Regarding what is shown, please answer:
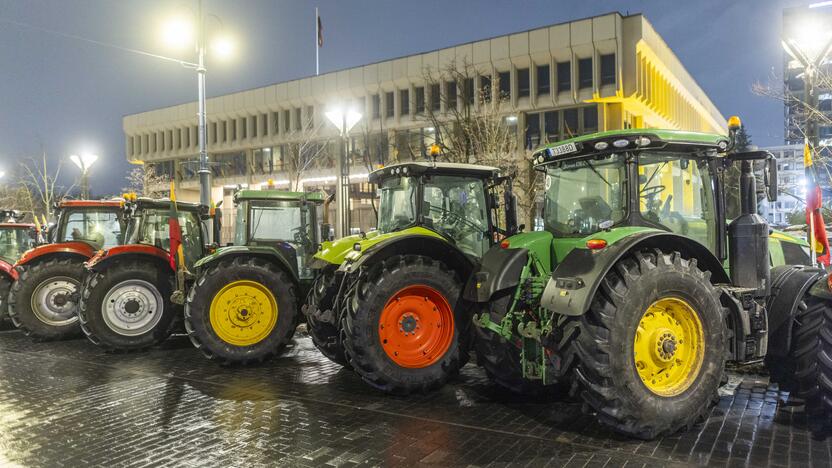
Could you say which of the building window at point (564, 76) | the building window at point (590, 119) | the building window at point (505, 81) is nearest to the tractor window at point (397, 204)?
the building window at point (590, 119)

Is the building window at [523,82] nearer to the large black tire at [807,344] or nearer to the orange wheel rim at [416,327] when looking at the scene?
the orange wheel rim at [416,327]

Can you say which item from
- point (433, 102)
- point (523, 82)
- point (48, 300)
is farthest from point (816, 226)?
point (433, 102)

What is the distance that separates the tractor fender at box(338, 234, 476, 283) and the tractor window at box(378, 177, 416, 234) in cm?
56

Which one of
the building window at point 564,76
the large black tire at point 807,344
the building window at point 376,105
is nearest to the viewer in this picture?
the large black tire at point 807,344

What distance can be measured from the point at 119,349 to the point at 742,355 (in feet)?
27.9

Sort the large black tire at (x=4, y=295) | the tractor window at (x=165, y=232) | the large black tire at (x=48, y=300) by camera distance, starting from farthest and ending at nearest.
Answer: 1. the large black tire at (x=4, y=295)
2. the large black tire at (x=48, y=300)
3. the tractor window at (x=165, y=232)

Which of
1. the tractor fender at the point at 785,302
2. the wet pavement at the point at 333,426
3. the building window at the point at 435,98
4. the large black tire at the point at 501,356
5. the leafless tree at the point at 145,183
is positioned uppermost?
the building window at the point at 435,98

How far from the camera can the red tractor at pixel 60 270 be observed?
424 inches

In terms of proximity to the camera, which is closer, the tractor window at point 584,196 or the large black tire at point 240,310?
the tractor window at point 584,196

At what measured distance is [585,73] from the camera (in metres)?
34.1

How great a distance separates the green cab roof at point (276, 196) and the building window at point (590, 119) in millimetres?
27272

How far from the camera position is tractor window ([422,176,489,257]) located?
748cm

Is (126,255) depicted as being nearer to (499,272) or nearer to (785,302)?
(499,272)

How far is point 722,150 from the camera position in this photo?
5.73m
